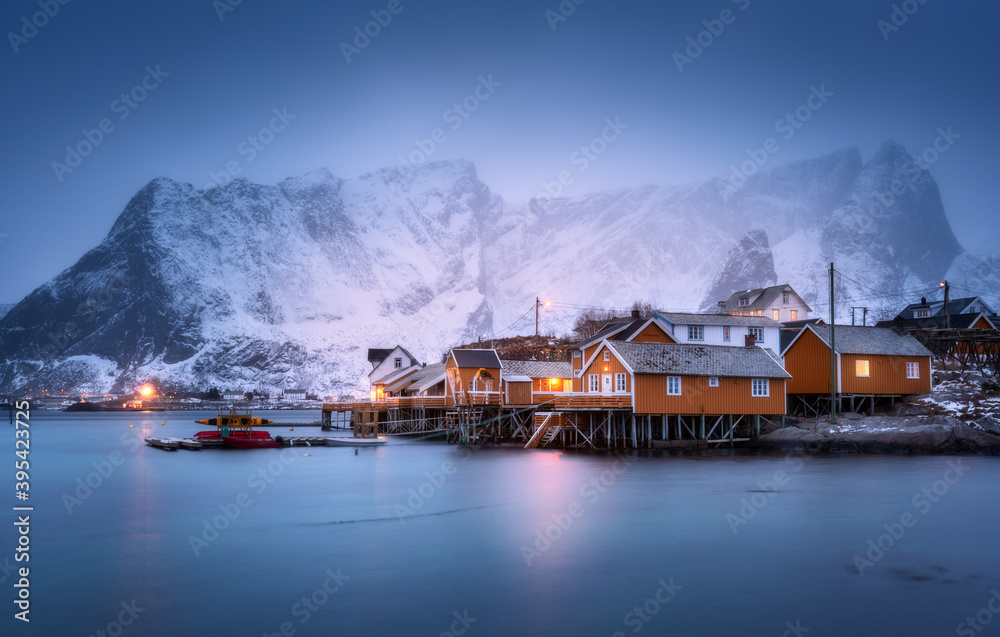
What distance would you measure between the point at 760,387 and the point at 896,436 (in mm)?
9196

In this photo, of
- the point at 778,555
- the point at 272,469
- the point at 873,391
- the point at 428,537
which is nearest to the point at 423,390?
the point at 272,469

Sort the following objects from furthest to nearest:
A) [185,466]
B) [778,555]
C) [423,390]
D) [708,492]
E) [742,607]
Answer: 1. [423,390]
2. [185,466]
3. [708,492]
4. [778,555]
5. [742,607]

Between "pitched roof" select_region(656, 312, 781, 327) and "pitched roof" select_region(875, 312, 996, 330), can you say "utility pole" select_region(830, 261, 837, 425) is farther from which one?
"pitched roof" select_region(875, 312, 996, 330)

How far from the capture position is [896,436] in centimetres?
5412

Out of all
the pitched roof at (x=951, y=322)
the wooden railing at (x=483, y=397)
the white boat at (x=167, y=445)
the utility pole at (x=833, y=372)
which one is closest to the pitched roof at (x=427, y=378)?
the wooden railing at (x=483, y=397)

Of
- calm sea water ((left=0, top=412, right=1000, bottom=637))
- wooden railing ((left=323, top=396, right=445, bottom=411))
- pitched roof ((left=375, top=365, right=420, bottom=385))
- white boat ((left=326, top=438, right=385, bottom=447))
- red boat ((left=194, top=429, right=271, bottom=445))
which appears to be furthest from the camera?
pitched roof ((left=375, top=365, right=420, bottom=385))

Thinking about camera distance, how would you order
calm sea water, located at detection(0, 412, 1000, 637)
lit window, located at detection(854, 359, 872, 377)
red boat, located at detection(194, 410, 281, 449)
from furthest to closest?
red boat, located at detection(194, 410, 281, 449), lit window, located at detection(854, 359, 872, 377), calm sea water, located at detection(0, 412, 1000, 637)

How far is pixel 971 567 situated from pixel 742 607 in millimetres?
8765

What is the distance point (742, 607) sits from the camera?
68.1 feet

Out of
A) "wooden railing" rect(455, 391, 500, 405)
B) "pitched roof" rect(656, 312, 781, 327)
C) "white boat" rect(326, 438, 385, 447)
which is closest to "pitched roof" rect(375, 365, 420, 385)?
"white boat" rect(326, 438, 385, 447)

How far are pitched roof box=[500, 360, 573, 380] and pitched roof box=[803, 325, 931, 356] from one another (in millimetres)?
21089

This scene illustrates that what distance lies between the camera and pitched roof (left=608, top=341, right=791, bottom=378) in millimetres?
56094

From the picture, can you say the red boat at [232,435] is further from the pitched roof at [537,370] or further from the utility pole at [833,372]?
the utility pole at [833,372]

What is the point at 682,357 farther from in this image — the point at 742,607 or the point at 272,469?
the point at 742,607
